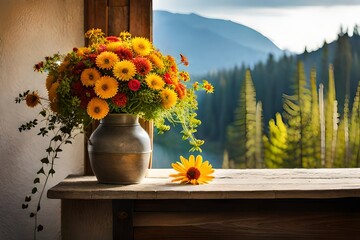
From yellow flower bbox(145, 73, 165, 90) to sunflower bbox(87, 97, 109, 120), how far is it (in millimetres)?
181

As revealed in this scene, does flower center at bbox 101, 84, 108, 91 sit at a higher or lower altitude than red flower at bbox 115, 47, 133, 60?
lower

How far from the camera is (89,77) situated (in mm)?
2596

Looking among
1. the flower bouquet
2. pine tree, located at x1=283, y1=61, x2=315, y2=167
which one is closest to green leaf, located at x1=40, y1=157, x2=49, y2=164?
the flower bouquet

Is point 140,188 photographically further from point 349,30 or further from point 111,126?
point 349,30

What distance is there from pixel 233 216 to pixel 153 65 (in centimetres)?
63

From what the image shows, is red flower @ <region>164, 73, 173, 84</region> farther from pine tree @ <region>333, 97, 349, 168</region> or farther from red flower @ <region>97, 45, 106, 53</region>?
pine tree @ <region>333, 97, 349, 168</region>

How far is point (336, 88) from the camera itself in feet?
11.3

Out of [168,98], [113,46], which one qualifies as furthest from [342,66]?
[113,46]

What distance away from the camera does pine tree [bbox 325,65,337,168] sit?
133 inches

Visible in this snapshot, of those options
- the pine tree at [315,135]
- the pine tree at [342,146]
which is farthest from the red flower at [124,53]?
the pine tree at [342,146]

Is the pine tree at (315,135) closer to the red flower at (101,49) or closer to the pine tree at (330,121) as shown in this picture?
the pine tree at (330,121)

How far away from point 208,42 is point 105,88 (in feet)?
3.44

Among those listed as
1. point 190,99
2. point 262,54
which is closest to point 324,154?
point 262,54

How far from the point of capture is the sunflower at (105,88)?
2564 millimetres
